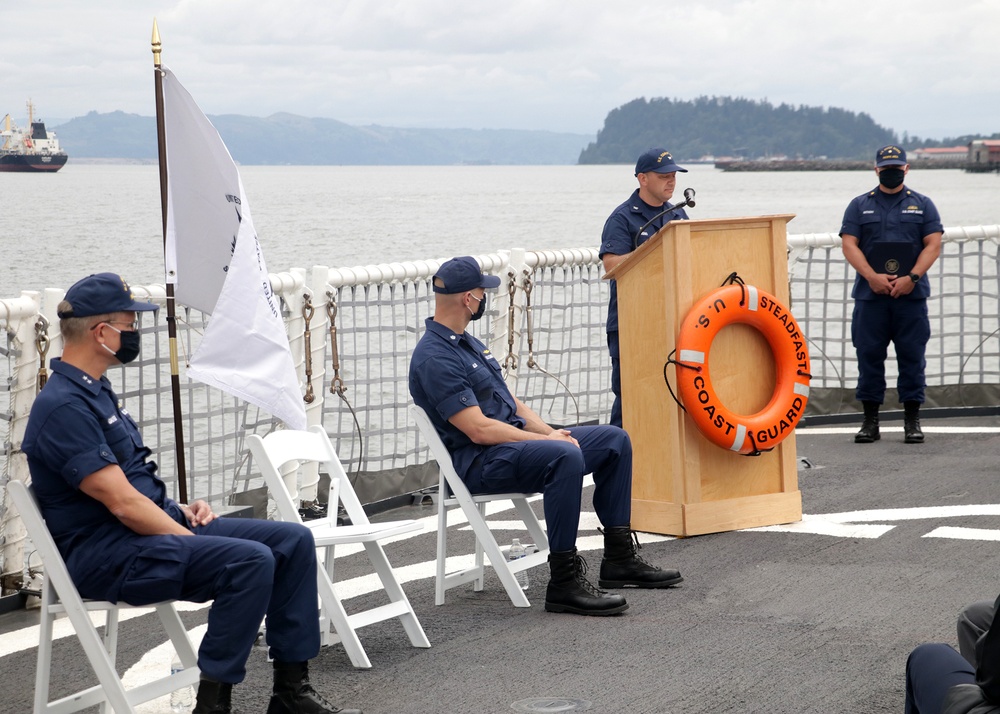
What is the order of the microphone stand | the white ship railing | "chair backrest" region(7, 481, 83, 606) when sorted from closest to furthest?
"chair backrest" region(7, 481, 83, 606) < the white ship railing < the microphone stand

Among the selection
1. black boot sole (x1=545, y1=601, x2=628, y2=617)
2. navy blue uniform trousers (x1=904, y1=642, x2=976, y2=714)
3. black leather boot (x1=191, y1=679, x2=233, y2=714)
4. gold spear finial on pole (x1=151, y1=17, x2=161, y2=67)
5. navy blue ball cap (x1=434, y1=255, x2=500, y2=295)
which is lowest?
black boot sole (x1=545, y1=601, x2=628, y2=617)

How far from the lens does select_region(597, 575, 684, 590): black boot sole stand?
4.91 meters

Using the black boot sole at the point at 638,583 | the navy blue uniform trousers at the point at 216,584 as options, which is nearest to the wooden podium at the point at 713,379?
the black boot sole at the point at 638,583

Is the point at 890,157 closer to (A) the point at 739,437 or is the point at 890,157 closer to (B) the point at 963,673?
(A) the point at 739,437

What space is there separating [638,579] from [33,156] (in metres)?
A: 54.7

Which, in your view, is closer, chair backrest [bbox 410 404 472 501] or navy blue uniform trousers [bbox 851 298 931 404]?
chair backrest [bbox 410 404 472 501]

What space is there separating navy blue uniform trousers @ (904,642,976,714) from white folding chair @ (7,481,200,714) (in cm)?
180

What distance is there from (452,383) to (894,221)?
3.89 meters

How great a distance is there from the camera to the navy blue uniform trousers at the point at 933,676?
264 centimetres

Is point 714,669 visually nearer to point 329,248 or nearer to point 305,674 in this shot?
point 305,674

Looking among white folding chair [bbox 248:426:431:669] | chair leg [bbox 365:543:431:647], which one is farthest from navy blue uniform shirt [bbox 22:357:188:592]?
→ chair leg [bbox 365:543:431:647]

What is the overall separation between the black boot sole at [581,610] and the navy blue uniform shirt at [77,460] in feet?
5.80

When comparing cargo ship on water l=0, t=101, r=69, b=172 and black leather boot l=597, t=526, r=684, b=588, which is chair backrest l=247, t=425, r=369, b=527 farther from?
cargo ship on water l=0, t=101, r=69, b=172

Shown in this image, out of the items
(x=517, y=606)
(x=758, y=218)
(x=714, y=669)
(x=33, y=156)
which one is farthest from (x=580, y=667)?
(x=33, y=156)
